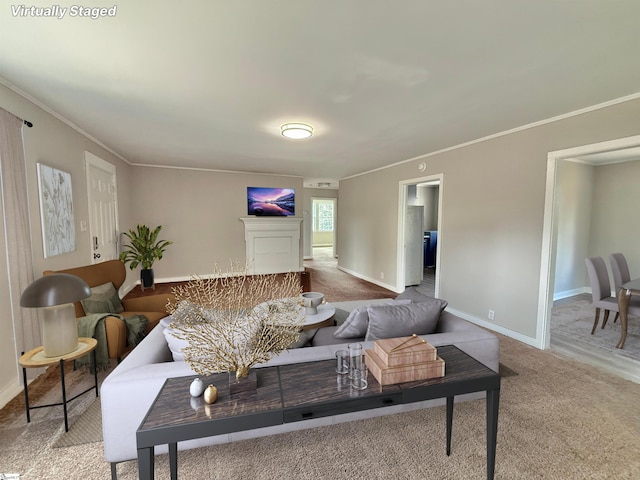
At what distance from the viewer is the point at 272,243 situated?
6465 millimetres

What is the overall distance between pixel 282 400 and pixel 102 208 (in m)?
4.27

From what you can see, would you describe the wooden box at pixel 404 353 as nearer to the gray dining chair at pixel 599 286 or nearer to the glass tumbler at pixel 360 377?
the glass tumbler at pixel 360 377

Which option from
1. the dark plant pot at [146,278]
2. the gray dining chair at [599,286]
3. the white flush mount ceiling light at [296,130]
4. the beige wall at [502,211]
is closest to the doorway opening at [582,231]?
the gray dining chair at [599,286]

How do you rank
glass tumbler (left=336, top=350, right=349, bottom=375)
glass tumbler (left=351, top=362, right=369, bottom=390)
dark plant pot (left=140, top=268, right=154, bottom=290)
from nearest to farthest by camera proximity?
glass tumbler (left=351, top=362, right=369, bottom=390) < glass tumbler (left=336, top=350, right=349, bottom=375) < dark plant pot (left=140, top=268, right=154, bottom=290)

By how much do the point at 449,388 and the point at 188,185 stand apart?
5892 millimetres

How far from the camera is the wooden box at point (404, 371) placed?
121 centimetres

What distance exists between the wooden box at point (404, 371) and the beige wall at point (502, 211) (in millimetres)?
2532

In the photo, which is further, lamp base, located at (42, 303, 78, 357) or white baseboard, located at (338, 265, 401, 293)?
white baseboard, located at (338, 265, 401, 293)

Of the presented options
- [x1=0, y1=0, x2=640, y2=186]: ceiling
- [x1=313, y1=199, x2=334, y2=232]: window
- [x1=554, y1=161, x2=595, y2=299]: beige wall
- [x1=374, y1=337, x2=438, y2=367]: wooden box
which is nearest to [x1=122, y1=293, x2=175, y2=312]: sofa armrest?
[x1=0, y1=0, x2=640, y2=186]: ceiling

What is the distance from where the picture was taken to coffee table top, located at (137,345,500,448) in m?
0.98

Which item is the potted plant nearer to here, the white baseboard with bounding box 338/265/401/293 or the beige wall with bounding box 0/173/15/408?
the beige wall with bounding box 0/173/15/408

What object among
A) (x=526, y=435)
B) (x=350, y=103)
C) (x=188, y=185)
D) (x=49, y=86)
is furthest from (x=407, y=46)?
(x=188, y=185)

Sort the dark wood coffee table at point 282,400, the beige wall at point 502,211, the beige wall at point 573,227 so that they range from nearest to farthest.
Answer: the dark wood coffee table at point 282,400
the beige wall at point 502,211
the beige wall at point 573,227

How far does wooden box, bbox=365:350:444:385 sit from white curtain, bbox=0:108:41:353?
2.76 meters
